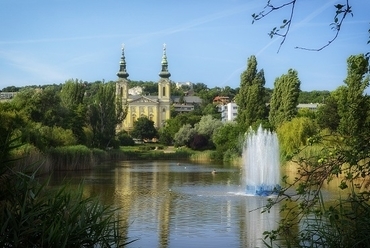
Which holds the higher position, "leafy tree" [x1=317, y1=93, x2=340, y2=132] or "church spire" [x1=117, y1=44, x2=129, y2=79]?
"church spire" [x1=117, y1=44, x2=129, y2=79]

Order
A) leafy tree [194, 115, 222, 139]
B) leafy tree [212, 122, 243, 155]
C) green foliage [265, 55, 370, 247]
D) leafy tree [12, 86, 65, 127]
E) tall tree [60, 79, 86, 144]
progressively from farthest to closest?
1. leafy tree [194, 115, 222, 139]
2. leafy tree [212, 122, 243, 155]
3. tall tree [60, 79, 86, 144]
4. leafy tree [12, 86, 65, 127]
5. green foliage [265, 55, 370, 247]

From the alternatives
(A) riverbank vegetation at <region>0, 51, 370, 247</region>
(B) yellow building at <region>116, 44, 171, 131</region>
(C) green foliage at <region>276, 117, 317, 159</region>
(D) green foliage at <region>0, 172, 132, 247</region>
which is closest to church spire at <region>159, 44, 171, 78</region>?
(B) yellow building at <region>116, 44, 171, 131</region>

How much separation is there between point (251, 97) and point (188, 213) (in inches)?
1547

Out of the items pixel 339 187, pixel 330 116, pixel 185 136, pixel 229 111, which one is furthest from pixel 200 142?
pixel 339 187

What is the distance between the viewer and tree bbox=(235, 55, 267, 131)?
56.2 metres

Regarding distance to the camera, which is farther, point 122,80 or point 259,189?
point 122,80

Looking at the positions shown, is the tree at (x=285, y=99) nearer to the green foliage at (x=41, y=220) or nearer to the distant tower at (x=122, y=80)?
the green foliage at (x=41, y=220)

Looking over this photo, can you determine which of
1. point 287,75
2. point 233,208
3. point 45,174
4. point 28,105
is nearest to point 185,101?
point 287,75

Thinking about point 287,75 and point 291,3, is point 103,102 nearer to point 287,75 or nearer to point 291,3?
point 287,75

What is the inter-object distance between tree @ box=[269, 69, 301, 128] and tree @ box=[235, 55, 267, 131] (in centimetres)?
369

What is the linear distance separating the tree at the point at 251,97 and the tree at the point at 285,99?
145 inches

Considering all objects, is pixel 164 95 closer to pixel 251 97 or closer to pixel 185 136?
pixel 185 136

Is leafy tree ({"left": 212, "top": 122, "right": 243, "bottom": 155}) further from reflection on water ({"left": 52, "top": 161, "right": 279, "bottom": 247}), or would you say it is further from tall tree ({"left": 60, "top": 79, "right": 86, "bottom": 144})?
reflection on water ({"left": 52, "top": 161, "right": 279, "bottom": 247})

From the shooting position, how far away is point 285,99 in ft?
167
